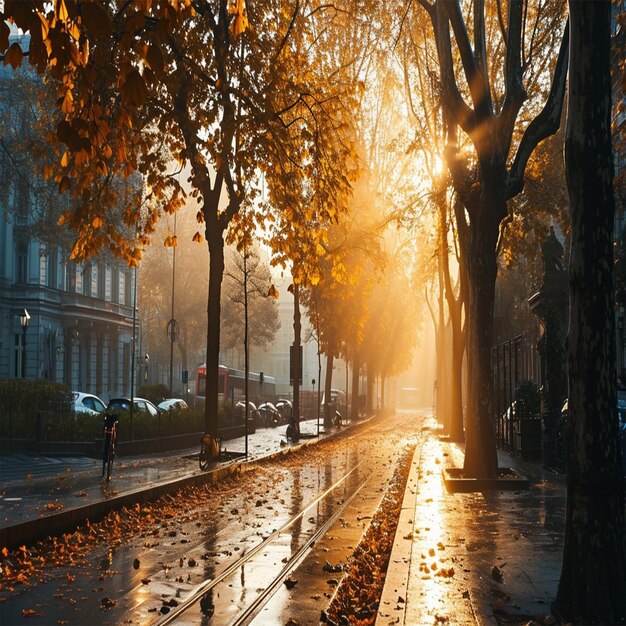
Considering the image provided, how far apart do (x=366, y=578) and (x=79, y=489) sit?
749 cm

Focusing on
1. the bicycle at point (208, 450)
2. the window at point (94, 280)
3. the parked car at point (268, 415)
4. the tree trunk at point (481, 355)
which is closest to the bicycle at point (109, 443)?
the bicycle at point (208, 450)

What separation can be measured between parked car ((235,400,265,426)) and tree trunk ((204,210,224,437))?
20.6m

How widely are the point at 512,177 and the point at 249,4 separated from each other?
6066 mm

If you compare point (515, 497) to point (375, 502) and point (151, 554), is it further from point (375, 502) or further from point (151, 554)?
point (151, 554)

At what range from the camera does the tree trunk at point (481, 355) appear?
54.6 feet

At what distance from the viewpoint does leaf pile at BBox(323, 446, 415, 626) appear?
704cm

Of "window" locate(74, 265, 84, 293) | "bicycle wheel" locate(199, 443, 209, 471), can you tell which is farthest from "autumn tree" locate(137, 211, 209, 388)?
"bicycle wheel" locate(199, 443, 209, 471)

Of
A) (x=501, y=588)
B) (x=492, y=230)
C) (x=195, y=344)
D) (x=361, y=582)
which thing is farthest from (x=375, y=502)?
(x=195, y=344)

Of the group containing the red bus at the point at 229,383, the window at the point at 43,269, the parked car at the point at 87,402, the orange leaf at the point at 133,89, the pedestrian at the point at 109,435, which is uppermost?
the window at the point at 43,269

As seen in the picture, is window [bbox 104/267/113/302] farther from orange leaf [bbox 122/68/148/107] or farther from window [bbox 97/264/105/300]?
orange leaf [bbox 122/68/148/107]

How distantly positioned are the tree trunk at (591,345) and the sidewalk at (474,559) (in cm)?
50

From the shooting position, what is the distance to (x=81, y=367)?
61562 mm

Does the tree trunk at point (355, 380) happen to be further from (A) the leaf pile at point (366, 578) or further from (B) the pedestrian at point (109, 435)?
(A) the leaf pile at point (366, 578)

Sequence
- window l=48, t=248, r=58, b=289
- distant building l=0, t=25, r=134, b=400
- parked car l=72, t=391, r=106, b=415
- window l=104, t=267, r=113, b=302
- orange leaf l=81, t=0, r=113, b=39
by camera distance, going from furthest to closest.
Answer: window l=104, t=267, r=113, b=302 → window l=48, t=248, r=58, b=289 → distant building l=0, t=25, r=134, b=400 → parked car l=72, t=391, r=106, b=415 → orange leaf l=81, t=0, r=113, b=39
